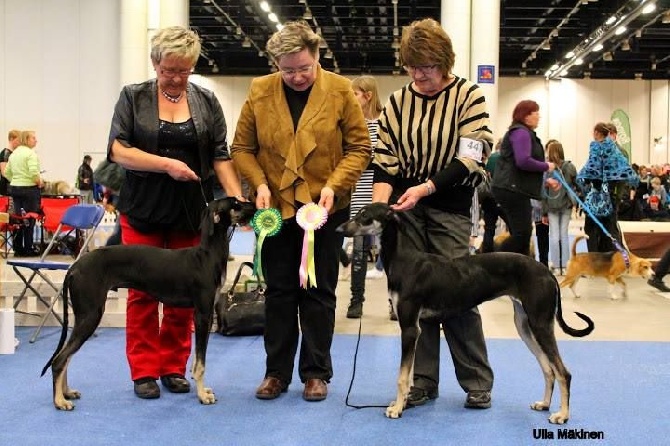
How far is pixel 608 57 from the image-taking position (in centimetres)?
2208

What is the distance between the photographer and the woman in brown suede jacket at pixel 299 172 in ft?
11.0

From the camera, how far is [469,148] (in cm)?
315

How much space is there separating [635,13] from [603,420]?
586 inches

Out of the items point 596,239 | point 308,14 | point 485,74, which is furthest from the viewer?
point 308,14

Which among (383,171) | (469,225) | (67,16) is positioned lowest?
(469,225)

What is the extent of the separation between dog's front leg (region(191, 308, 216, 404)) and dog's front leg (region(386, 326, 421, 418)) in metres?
0.83

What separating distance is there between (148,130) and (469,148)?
1.45m

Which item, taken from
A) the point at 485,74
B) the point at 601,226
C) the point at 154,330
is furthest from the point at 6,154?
the point at 154,330

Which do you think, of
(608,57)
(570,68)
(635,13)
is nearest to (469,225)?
(635,13)

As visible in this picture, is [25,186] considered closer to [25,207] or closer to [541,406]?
[25,207]

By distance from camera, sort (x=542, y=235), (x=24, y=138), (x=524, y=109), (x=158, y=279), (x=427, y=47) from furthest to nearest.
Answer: (x=24, y=138) → (x=542, y=235) → (x=524, y=109) → (x=158, y=279) → (x=427, y=47)

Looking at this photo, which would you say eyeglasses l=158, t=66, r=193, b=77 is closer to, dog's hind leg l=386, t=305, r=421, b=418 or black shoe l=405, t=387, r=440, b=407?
dog's hind leg l=386, t=305, r=421, b=418

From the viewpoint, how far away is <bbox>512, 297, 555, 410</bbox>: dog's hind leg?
322 cm

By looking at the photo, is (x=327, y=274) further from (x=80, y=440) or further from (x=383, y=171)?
(x=80, y=440)
